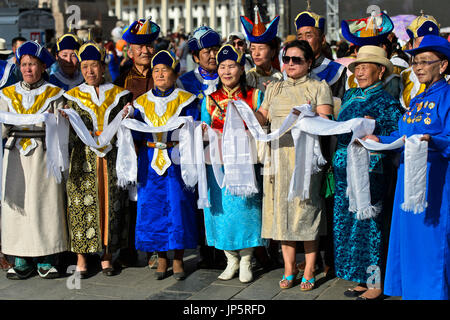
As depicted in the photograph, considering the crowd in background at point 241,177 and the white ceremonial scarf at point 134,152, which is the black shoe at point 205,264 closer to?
the crowd in background at point 241,177

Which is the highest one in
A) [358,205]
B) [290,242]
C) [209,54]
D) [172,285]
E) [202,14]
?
[202,14]

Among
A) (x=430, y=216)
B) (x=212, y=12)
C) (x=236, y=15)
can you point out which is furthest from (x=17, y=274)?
(x=212, y=12)

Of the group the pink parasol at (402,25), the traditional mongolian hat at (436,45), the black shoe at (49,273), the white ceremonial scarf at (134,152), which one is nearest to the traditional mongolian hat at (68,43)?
the white ceremonial scarf at (134,152)

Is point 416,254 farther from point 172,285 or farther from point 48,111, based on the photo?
point 48,111

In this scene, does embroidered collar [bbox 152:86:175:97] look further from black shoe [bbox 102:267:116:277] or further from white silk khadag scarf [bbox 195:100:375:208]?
black shoe [bbox 102:267:116:277]

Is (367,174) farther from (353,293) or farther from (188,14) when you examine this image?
(188,14)

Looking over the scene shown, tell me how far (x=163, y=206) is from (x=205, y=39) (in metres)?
1.58

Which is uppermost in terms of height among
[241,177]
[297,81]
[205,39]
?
[205,39]

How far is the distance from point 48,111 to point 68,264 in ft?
4.76

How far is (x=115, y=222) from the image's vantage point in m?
5.56

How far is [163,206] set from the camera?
17.7 ft
